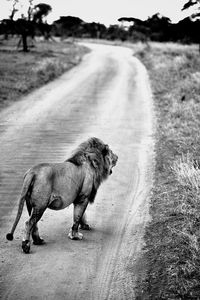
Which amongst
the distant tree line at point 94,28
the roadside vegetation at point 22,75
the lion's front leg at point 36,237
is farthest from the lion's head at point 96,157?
the distant tree line at point 94,28

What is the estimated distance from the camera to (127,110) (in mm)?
17078

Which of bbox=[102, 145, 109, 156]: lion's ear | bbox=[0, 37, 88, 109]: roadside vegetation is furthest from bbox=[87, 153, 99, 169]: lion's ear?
bbox=[0, 37, 88, 109]: roadside vegetation

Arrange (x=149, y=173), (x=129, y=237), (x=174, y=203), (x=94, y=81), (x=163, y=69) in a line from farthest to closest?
(x=163, y=69)
(x=94, y=81)
(x=149, y=173)
(x=174, y=203)
(x=129, y=237)

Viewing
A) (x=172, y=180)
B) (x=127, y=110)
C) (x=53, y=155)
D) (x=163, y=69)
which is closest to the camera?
(x=172, y=180)

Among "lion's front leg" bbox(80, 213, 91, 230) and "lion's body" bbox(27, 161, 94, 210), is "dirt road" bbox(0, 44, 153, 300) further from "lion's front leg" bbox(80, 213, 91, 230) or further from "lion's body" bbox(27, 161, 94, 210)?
"lion's body" bbox(27, 161, 94, 210)

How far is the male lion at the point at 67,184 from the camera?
565 centimetres

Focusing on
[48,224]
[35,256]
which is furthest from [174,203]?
[35,256]

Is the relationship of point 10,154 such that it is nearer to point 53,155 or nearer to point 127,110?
point 53,155

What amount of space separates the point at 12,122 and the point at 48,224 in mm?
8327

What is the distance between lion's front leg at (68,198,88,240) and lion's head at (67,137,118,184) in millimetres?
510

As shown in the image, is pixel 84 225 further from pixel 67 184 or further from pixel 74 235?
pixel 67 184

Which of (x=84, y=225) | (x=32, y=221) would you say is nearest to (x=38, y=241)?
(x=32, y=221)

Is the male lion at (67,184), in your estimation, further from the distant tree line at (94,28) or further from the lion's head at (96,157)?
the distant tree line at (94,28)

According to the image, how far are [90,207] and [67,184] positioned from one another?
6.04 feet
